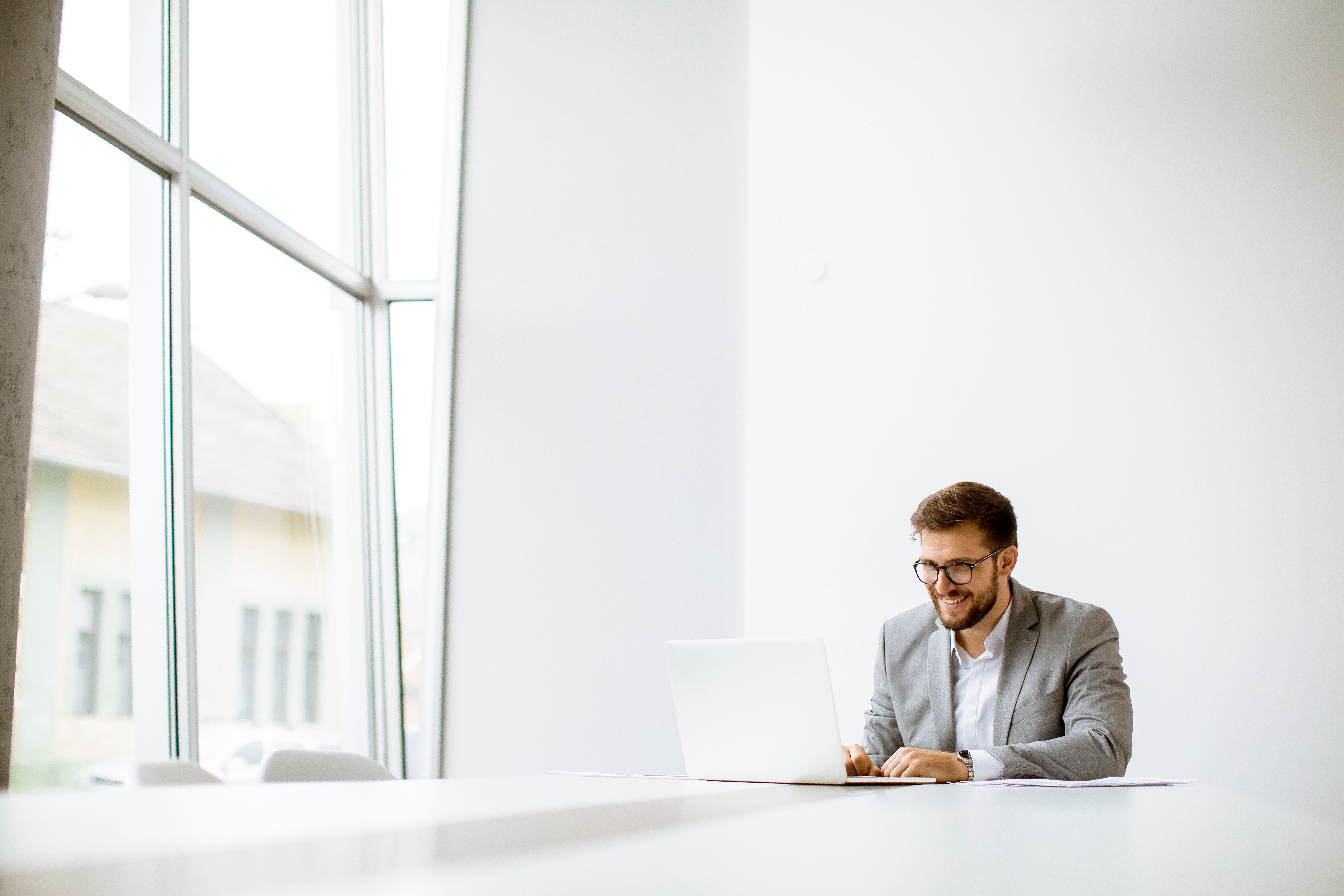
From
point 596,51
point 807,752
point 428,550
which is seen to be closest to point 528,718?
point 428,550

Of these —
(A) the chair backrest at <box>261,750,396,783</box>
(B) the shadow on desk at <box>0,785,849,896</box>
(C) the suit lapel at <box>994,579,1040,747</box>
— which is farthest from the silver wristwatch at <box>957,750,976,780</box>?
(A) the chair backrest at <box>261,750,396,783</box>

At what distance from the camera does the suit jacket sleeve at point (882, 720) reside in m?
2.58

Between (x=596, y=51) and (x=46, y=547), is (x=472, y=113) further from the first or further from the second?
(x=46, y=547)

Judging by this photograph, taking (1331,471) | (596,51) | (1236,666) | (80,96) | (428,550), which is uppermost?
(596,51)

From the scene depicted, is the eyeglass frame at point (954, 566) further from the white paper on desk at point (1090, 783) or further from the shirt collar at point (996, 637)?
the white paper on desk at point (1090, 783)

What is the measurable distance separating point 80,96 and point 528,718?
259cm

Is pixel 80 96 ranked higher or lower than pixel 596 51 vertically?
lower

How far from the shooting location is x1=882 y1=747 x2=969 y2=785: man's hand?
72.1 inches

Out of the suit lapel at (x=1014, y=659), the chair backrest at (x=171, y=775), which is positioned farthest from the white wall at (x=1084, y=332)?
the chair backrest at (x=171, y=775)

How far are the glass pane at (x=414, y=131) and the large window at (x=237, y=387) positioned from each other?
0.01m

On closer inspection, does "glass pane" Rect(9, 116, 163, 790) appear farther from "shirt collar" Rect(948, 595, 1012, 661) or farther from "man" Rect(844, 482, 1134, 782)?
"shirt collar" Rect(948, 595, 1012, 661)

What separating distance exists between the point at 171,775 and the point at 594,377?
8.93 ft

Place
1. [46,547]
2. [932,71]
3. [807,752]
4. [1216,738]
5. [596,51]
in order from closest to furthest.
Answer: [807,752], [46,547], [1216,738], [932,71], [596,51]

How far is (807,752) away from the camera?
1734 millimetres
